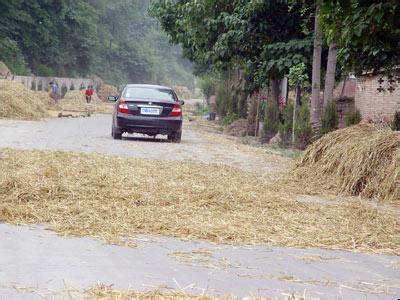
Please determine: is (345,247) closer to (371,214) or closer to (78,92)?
(371,214)

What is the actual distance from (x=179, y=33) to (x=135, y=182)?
20.0 m

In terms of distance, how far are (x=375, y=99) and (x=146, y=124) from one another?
6.53m

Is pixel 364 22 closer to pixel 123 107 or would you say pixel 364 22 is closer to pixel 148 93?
pixel 123 107

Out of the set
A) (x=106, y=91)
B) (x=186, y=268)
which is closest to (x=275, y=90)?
(x=186, y=268)

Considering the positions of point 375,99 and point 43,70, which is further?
point 43,70

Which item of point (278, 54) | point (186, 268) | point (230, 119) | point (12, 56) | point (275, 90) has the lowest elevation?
point (186, 268)

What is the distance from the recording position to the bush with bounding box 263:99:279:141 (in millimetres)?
25484

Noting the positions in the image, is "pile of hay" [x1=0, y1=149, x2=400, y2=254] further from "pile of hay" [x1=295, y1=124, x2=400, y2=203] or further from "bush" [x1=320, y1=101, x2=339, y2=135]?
"bush" [x1=320, y1=101, x2=339, y2=135]

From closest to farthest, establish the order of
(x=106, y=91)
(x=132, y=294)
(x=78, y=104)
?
(x=132, y=294) < (x=78, y=104) < (x=106, y=91)

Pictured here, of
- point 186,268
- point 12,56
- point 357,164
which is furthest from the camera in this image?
point 12,56

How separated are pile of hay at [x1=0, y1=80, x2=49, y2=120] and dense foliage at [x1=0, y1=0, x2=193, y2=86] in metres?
21.0

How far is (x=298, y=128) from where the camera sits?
2097cm

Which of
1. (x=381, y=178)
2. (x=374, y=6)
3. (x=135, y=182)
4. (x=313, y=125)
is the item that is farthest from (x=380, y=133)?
(x=313, y=125)

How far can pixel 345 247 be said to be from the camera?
7004mm
